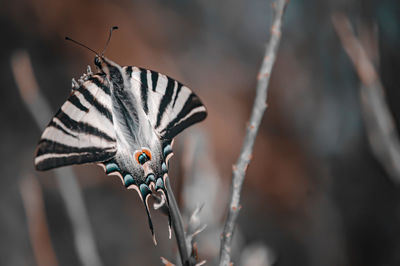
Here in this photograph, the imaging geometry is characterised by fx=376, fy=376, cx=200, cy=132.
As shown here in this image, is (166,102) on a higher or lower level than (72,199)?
higher

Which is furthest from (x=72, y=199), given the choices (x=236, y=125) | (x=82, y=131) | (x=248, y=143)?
(x=236, y=125)

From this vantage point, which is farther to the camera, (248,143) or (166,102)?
(166,102)

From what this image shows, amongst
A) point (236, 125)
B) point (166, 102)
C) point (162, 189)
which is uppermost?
point (166, 102)

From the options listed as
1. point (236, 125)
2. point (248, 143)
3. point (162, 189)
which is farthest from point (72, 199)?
point (236, 125)

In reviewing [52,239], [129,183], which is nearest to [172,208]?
[129,183]

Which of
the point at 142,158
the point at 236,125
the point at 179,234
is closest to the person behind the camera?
the point at 179,234

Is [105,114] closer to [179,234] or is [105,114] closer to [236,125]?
[179,234]

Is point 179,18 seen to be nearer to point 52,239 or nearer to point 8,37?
point 8,37

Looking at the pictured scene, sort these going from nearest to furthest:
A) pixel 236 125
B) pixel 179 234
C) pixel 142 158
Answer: pixel 179 234
pixel 142 158
pixel 236 125
